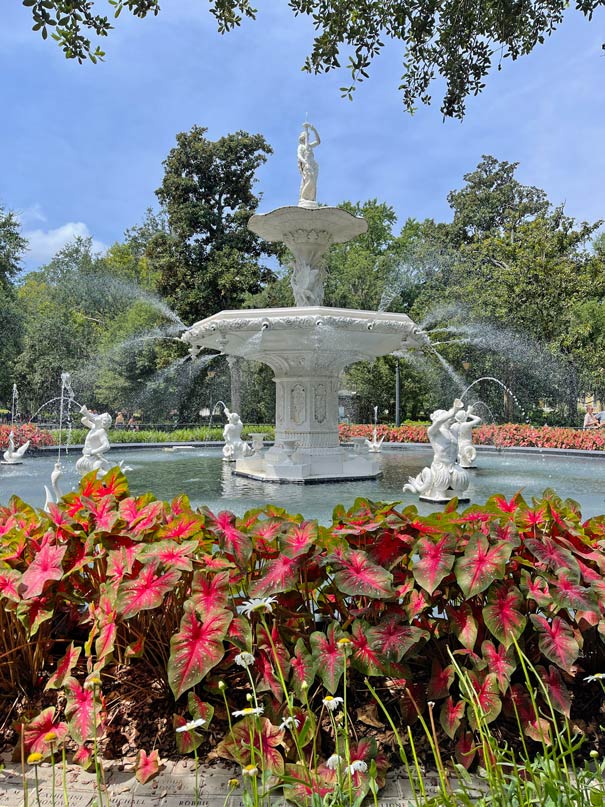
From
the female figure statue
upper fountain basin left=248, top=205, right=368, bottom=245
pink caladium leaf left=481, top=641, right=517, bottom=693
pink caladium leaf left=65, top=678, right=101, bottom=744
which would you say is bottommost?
pink caladium leaf left=65, top=678, right=101, bottom=744

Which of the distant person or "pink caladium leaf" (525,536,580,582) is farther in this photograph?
the distant person

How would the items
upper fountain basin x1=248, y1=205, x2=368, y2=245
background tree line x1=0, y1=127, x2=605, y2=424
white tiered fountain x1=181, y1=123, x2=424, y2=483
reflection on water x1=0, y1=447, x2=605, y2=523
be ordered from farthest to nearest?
background tree line x1=0, y1=127, x2=605, y2=424 < upper fountain basin x1=248, y1=205, x2=368, y2=245 < white tiered fountain x1=181, y1=123, x2=424, y2=483 < reflection on water x1=0, y1=447, x2=605, y2=523

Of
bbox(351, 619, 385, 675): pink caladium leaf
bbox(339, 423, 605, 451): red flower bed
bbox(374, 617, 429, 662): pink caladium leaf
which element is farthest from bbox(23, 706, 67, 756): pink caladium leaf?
bbox(339, 423, 605, 451): red flower bed

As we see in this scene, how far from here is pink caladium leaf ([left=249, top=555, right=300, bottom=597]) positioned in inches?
87.3

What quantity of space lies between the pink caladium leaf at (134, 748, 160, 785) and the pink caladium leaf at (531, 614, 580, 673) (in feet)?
4.85

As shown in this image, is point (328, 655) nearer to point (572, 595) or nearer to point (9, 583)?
point (572, 595)

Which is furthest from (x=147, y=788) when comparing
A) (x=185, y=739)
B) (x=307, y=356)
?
(x=307, y=356)

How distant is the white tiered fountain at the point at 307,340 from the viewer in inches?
381

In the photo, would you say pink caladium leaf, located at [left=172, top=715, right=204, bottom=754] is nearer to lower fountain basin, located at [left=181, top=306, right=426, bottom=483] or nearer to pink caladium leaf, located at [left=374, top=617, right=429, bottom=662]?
pink caladium leaf, located at [left=374, top=617, right=429, bottom=662]

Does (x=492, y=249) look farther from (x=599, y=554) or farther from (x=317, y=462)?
(x=599, y=554)

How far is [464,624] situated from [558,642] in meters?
0.35

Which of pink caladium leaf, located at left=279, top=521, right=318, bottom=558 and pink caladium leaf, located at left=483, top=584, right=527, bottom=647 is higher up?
pink caladium leaf, located at left=279, top=521, right=318, bottom=558

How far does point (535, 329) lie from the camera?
27688 mm

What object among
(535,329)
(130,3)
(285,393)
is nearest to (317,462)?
(285,393)
